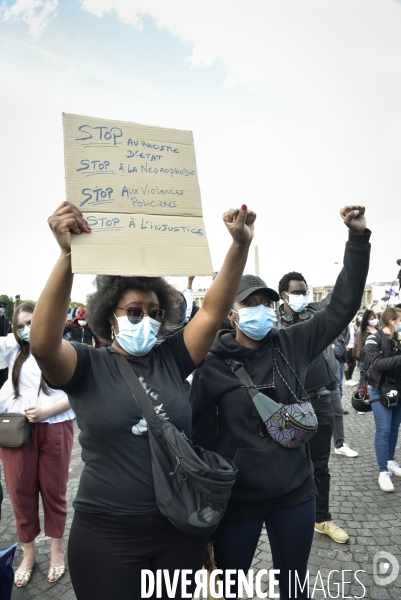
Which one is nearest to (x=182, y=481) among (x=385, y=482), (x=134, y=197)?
(x=134, y=197)

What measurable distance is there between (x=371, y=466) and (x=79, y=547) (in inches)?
180

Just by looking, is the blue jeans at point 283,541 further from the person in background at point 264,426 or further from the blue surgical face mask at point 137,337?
the blue surgical face mask at point 137,337

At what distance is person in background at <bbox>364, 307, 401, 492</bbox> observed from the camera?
4.55 metres

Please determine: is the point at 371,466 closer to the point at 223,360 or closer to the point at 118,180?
the point at 223,360

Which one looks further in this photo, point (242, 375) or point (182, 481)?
point (242, 375)

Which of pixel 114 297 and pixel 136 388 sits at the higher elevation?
pixel 114 297

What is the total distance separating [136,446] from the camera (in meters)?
1.71

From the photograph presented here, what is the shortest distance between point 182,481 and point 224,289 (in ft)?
2.72

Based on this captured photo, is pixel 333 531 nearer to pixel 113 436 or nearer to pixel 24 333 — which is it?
pixel 113 436

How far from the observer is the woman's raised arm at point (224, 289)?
1.81 m

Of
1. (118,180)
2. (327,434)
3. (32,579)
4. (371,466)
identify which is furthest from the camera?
(371,466)

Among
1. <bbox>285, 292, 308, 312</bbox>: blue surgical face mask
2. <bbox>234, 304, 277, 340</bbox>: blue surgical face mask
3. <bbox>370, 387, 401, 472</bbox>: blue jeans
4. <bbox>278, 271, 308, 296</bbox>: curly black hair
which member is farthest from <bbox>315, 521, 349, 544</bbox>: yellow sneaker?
<bbox>234, 304, 277, 340</bbox>: blue surgical face mask

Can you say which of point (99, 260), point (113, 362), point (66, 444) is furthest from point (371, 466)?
point (99, 260)

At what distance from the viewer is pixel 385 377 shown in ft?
15.1
